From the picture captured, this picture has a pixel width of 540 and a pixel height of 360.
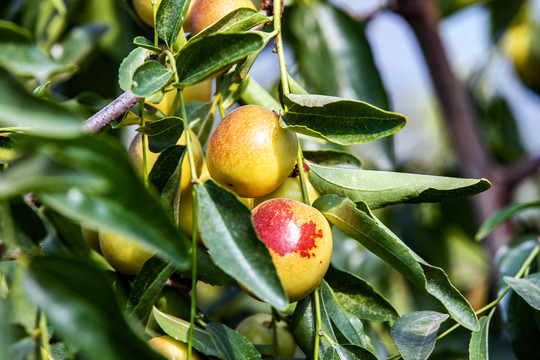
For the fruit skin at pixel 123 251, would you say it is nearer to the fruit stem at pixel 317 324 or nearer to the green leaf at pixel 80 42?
the fruit stem at pixel 317 324

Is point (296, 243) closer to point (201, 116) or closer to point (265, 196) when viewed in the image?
point (265, 196)

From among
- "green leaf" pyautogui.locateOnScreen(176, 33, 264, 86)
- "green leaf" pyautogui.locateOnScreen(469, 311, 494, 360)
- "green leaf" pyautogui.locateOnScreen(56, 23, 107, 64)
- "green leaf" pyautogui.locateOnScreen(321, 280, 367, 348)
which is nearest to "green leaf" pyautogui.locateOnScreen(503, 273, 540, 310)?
"green leaf" pyautogui.locateOnScreen(469, 311, 494, 360)

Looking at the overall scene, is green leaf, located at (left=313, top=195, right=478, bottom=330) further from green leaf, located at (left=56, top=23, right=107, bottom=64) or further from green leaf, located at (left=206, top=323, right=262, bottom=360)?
green leaf, located at (left=56, top=23, right=107, bottom=64)

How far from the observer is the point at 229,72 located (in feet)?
2.21

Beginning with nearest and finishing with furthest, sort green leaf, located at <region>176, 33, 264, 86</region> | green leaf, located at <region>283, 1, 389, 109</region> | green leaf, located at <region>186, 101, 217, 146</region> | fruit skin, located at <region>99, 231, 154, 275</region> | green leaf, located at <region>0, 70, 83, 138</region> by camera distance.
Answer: green leaf, located at <region>0, 70, 83, 138</region>
green leaf, located at <region>176, 33, 264, 86</region>
fruit skin, located at <region>99, 231, 154, 275</region>
green leaf, located at <region>186, 101, 217, 146</region>
green leaf, located at <region>283, 1, 389, 109</region>

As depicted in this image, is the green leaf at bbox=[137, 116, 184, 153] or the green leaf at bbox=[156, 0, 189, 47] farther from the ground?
the green leaf at bbox=[156, 0, 189, 47]

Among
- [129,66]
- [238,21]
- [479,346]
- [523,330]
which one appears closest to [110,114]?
[129,66]

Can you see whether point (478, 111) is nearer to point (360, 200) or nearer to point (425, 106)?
point (360, 200)

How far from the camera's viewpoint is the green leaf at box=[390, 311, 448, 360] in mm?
529

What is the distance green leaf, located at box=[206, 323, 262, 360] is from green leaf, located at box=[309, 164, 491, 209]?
18 cm

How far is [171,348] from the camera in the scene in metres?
0.59

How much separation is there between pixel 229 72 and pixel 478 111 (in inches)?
52.8

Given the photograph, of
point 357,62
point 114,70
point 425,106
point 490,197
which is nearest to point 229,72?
point 357,62

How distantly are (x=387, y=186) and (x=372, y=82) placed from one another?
58 centimetres
